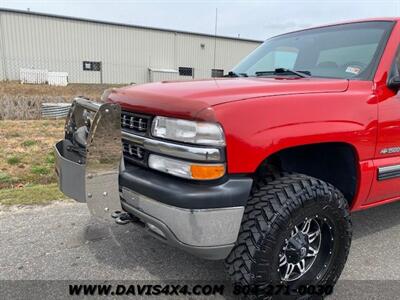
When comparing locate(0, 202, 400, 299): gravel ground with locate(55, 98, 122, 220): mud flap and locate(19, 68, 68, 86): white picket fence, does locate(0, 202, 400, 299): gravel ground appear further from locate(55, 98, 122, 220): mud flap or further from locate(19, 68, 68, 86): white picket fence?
locate(19, 68, 68, 86): white picket fence

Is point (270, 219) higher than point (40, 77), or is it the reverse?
point (270, 219)

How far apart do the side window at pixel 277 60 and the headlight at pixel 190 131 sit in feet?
5.48

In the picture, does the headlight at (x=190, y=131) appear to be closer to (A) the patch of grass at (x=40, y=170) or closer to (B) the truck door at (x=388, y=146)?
(B) the truck door at (x=388, y=146)

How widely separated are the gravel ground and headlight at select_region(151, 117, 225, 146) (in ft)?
3.99

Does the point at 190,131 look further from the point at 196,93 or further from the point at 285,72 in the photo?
the point at 285,72

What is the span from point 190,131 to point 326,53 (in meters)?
1.86

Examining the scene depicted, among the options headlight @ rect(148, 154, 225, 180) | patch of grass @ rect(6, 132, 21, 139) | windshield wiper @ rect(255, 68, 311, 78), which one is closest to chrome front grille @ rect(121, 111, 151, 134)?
headlight @ rect(148, 154, 225, 180)

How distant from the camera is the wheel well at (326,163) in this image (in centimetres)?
281

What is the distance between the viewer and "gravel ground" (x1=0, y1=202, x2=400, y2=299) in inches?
117

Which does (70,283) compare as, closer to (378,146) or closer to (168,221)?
(168,221)

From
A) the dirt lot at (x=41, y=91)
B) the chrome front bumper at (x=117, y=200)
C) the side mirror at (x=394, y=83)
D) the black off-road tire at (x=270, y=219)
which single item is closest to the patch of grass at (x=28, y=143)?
the chrome front bumper at (x=117, y=200)

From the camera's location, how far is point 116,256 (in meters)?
3.32

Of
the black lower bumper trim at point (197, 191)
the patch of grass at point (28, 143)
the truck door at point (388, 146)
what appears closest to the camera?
the black lower bumper trim at point (197, 191)

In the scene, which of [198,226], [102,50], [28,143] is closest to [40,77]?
[102,50]
